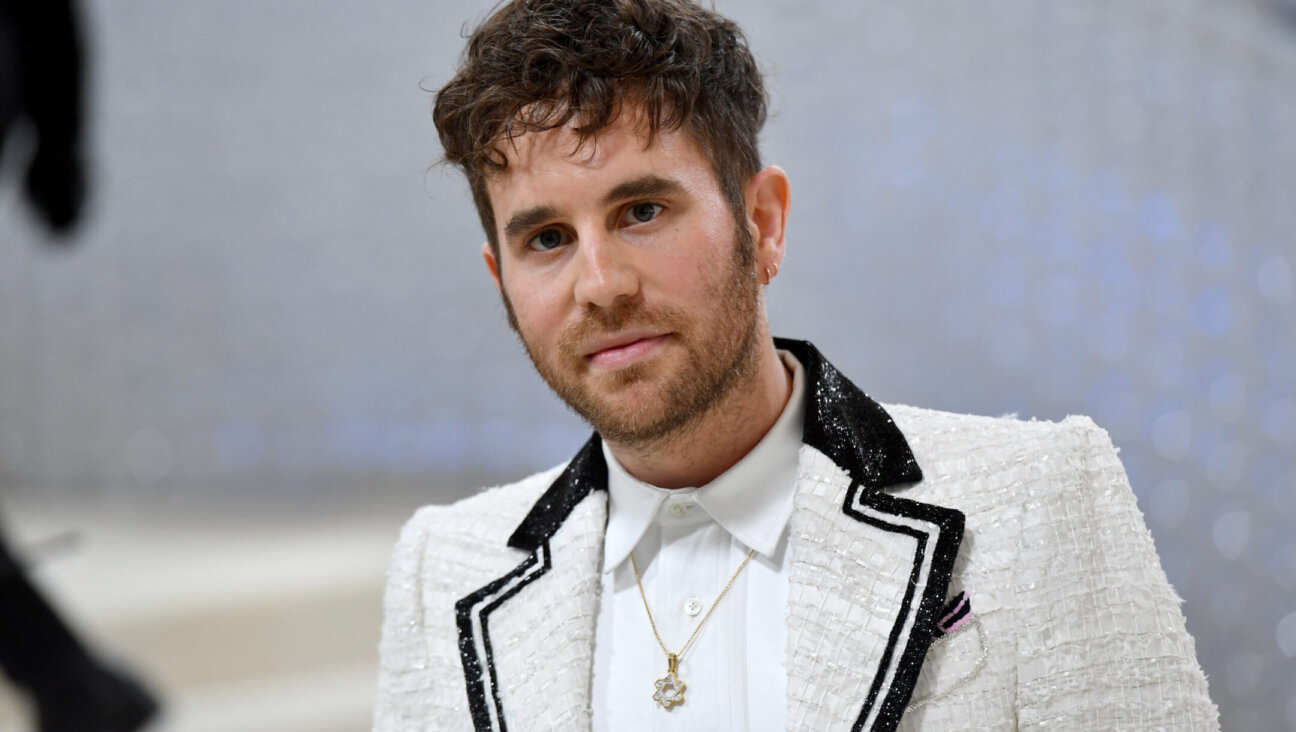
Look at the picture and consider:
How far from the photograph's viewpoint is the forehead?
1266 mm

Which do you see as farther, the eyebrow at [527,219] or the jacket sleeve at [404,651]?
the jacket sleeve at [404,651]

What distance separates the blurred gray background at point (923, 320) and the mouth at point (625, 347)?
1655mm

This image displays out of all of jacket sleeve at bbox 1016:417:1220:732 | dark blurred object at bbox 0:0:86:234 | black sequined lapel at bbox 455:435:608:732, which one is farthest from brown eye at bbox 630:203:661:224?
dark blurred object at bbox 0:0:86:234

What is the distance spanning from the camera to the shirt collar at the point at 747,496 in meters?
1.34

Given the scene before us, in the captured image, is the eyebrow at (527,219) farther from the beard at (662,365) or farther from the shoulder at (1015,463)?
the shoulder at (1015,463)

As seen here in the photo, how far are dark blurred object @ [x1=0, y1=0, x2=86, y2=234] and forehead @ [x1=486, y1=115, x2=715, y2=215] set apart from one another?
7.74 feet

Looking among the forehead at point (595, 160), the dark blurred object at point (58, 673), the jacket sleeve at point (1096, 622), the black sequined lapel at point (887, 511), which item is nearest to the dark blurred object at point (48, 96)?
the dark blurred object at point (58, 673)

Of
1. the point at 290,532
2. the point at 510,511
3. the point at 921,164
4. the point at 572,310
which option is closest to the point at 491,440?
the point at 290,532

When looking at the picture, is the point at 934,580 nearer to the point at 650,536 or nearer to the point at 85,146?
the point at 650,536

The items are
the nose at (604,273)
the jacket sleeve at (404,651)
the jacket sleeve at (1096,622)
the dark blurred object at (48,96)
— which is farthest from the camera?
the dark blurred object at (48,96)

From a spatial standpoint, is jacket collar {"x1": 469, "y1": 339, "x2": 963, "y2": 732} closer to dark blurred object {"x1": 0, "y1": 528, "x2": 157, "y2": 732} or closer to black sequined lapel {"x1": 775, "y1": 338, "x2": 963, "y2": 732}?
black sequined lapel {"x1": 775, "y1": 338, "x2": 963, "y2": 732}

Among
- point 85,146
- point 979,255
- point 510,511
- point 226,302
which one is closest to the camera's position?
point 510,511

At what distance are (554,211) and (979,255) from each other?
6.40ft

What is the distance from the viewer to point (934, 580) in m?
1.19
